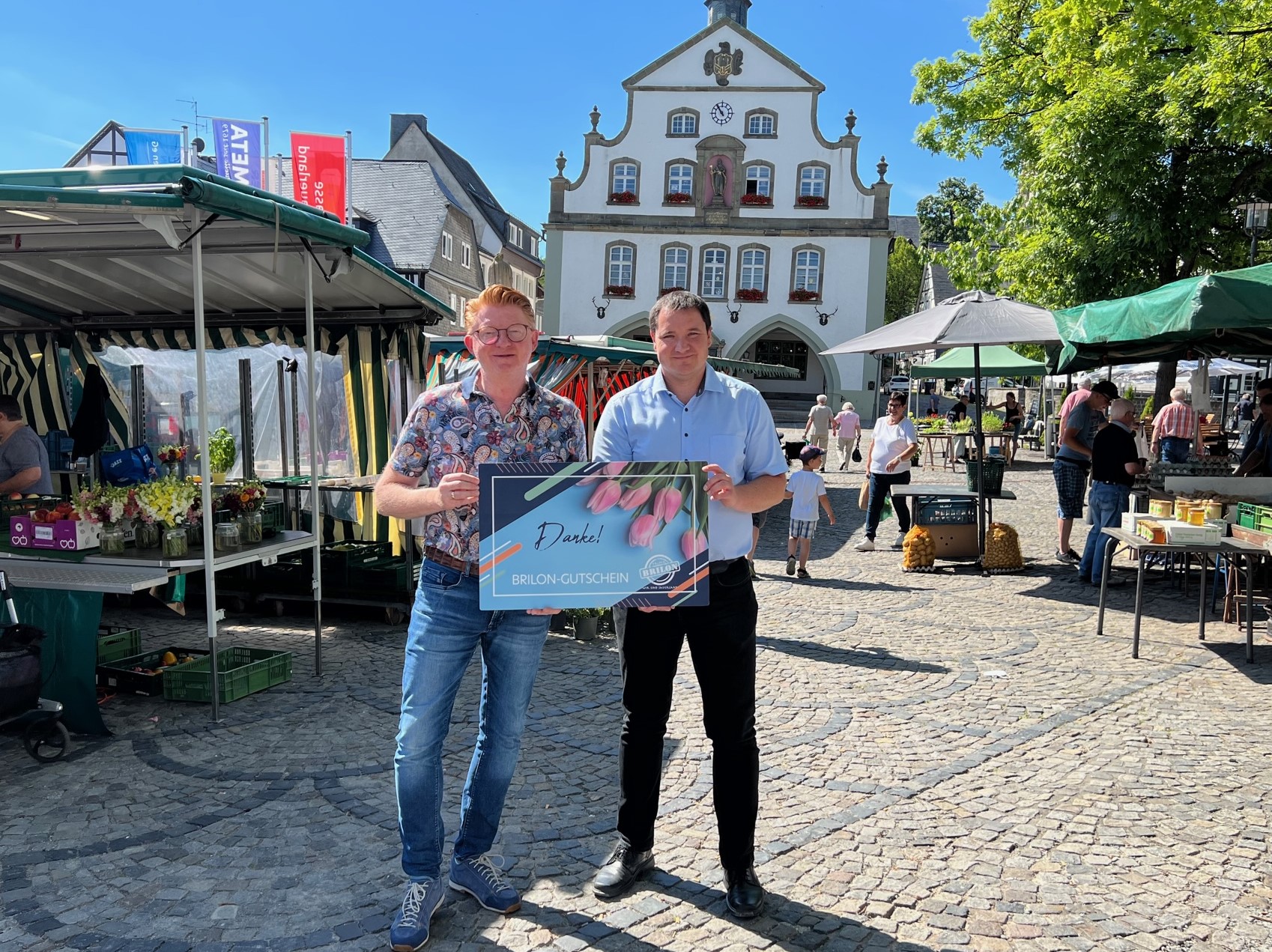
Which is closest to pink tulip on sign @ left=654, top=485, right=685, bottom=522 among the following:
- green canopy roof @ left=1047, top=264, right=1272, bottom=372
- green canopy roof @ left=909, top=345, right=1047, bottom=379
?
green canopy roof @ left=1047, top=264, right=1272, bottom=372

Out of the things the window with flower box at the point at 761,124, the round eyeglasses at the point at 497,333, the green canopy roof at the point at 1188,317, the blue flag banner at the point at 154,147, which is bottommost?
the round eyeglasses at the point at 497,333

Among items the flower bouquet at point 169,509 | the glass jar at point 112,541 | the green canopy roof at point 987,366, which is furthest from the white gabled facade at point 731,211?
the glass jar at point 112,541

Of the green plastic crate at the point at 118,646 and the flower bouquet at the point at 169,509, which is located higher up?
the flower bouquet at the point at 169,509

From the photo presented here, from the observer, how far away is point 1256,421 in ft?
34.0

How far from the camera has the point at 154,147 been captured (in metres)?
25.8

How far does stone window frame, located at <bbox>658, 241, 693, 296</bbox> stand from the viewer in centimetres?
3809

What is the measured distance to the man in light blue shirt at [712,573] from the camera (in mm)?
3076

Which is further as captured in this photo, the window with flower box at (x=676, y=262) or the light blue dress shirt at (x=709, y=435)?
the window with flower box at (x=676, y=262)

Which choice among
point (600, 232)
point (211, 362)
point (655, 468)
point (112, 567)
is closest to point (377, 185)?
point (600, 232)

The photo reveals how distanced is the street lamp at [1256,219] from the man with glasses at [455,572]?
14780 millimetres

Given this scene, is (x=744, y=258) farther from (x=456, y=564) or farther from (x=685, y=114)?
Answer: (x=456, y=564)

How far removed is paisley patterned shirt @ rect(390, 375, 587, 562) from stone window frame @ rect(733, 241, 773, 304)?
1425 inches

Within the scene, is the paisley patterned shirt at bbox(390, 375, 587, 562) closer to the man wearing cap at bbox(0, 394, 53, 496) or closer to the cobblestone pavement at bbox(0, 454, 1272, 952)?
the cobblestone pavement at bbox(0, 454, 1272, 952)

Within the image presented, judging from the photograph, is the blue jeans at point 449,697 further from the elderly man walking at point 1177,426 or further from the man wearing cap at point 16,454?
the elderly man walking at point 1177,426
